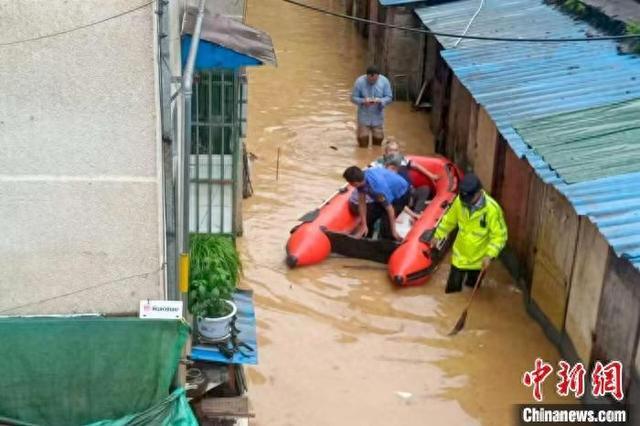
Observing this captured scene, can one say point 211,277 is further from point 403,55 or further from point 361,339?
point 403,55

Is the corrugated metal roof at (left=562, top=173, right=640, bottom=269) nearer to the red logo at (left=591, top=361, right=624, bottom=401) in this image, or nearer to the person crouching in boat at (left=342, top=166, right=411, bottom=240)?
the red logo at (left=591, top=361, right=624, bottom=401)

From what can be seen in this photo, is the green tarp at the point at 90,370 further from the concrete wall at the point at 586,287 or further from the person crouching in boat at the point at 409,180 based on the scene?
the person crouching in boat at the point at 409,180

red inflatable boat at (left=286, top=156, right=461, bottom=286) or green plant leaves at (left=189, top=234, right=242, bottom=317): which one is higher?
green plant leaves at (left=189, top=234, right=242, bottom=317)

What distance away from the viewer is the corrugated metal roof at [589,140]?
26.2 ft

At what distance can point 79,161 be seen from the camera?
506 cm

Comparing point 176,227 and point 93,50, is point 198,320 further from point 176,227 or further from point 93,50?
point 93,50

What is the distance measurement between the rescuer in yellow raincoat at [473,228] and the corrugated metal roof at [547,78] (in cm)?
66

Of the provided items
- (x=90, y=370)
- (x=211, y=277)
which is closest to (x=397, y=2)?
(x=211, y=277)

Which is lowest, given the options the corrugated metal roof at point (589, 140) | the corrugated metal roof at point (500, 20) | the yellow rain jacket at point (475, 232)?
the yellow rain jacket at point (475, 232)

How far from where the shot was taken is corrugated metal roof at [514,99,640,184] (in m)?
7.98

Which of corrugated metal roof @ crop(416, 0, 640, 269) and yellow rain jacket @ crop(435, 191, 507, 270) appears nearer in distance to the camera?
corrugated metal roof @ crop(416, 0, 640, 269)

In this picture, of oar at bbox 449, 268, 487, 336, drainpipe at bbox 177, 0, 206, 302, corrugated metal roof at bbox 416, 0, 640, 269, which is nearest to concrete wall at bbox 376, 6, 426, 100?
corrugated metal roof at bbox 416, 0, 640, 269

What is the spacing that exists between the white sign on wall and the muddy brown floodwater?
2.88 m

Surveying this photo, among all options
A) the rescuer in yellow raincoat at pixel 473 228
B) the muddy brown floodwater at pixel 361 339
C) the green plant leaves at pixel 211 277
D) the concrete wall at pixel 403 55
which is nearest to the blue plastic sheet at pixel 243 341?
the green plant leaves at pixel 211 277
